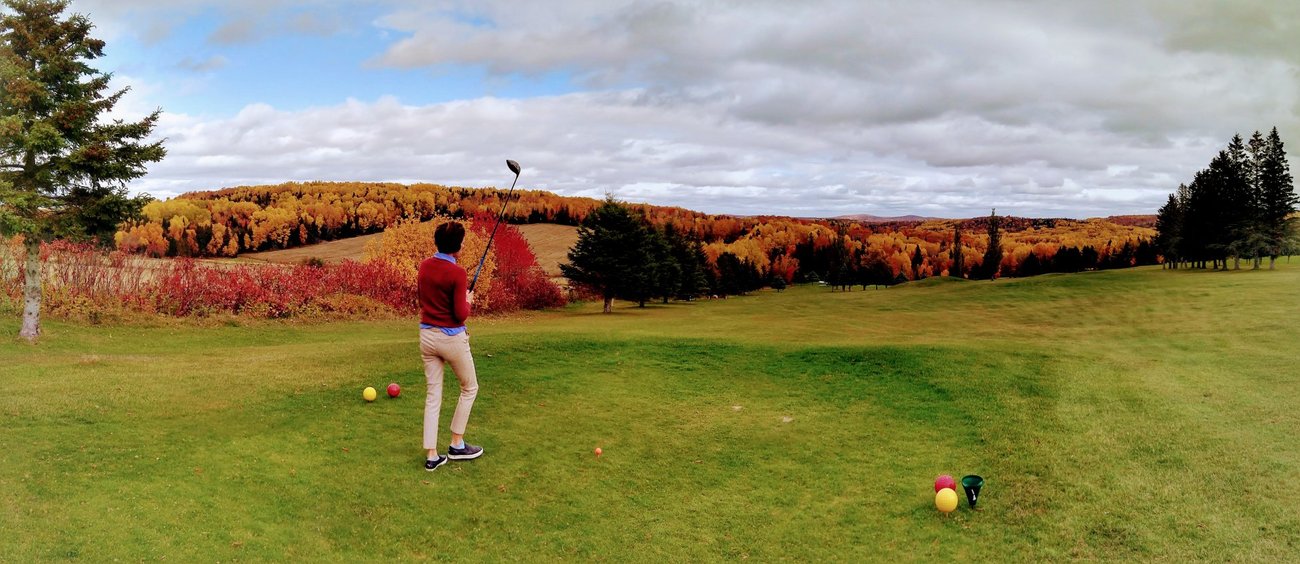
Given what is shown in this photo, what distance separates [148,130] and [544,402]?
19018mm

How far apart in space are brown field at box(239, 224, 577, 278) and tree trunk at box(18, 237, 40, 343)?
5540 centimetres

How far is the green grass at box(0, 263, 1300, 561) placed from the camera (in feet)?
30.3

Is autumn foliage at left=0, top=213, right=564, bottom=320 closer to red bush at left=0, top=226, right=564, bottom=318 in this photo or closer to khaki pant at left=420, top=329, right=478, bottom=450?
red bush at left=0, top=226, right=564, bottom=318

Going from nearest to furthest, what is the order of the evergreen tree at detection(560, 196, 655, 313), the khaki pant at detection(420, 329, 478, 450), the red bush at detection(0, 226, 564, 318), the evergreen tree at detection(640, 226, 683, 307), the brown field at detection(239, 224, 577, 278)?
1. the khaki pant at detection(420, 329, 478, 450)
2. the red bush at detection(0, 226, 564, 318)
3. the evergreen tree at detection(560, 196, 655, 313)
4. the evergreen tree at detection(640, 226, 683, 307)
5. the brown field at detection(239, 224, 577, 278)

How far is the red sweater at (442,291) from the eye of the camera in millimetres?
9883

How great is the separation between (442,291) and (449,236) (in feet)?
2.57

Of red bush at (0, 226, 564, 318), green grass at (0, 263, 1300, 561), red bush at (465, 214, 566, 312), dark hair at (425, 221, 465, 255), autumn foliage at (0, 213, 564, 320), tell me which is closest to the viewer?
green grass at (0, 263, 1300, 561)

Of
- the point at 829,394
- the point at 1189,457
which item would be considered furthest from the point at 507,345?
the point at 1189,457

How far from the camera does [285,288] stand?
41.2m

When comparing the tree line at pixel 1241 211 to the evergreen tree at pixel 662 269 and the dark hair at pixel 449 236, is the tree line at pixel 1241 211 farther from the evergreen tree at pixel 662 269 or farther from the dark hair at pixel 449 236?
the dark hair at pixel 449 236

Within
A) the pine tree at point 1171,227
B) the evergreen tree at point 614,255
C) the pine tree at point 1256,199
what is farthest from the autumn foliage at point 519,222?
the pine tree at point 1256,199

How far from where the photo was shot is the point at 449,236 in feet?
32.7

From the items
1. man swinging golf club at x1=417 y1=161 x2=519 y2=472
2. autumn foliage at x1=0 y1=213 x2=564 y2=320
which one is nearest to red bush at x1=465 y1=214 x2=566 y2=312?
autumn foliage at x1=0 y1=213 x2=564 y2=320

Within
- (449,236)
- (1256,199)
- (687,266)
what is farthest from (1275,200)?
(449,236)
